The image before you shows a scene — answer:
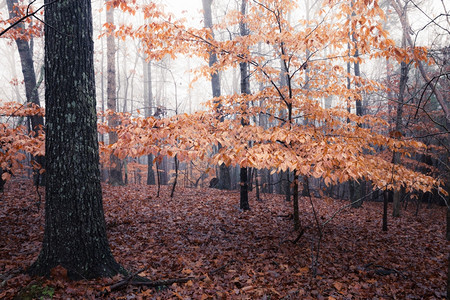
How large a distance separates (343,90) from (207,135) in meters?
3.75

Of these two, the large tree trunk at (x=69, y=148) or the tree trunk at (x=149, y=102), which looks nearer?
the large tree trunk at (x=69, y=148)

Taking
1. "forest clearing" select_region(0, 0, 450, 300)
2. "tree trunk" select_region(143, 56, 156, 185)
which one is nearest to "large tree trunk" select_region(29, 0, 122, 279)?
"forest clearing" select_region(0, 0, 450, 300)

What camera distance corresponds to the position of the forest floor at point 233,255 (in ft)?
12.3

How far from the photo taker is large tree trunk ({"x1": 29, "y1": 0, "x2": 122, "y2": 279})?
134 inches

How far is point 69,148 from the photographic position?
3400 mm

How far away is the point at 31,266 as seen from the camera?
11.7ft

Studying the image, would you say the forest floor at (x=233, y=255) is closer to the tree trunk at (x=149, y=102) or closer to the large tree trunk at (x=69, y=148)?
the large tree trunk at (x=69, y=148)

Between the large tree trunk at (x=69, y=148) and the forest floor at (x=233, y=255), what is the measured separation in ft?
1.10

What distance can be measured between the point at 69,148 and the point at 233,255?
367cm

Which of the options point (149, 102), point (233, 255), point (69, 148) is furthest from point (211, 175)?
point (149, 102)

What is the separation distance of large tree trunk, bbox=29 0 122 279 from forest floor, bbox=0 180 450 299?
1.10ft

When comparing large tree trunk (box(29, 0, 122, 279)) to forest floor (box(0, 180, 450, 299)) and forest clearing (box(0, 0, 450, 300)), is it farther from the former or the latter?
forest floor (box(0, 180, 450, 299))

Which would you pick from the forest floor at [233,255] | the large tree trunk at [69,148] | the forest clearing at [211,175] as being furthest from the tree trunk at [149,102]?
the large tree trunk at [69,148]

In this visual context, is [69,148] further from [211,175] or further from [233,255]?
[233,255]
